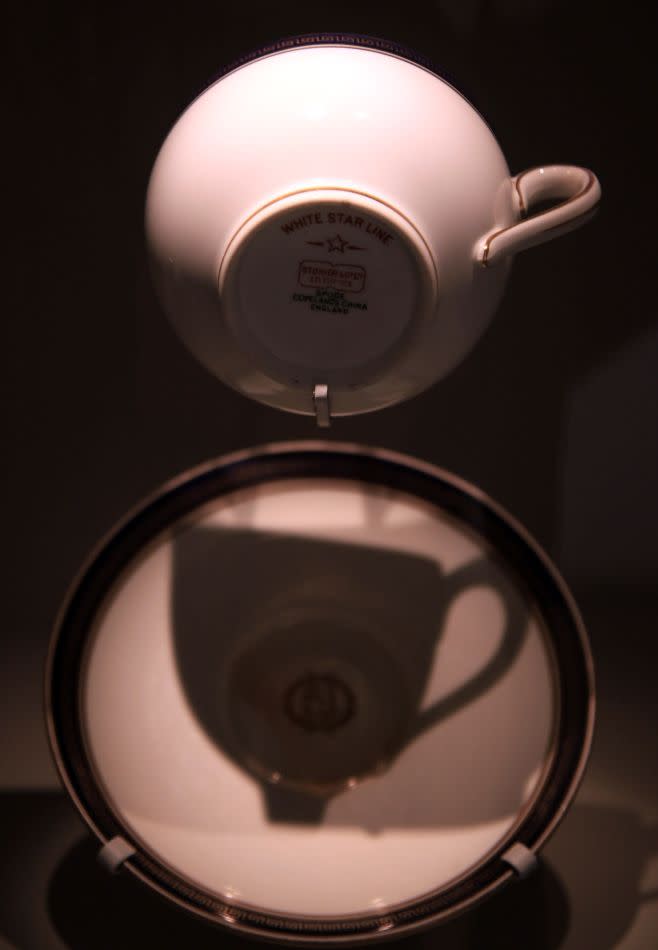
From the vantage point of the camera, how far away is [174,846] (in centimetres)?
67

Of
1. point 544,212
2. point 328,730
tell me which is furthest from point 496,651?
point 544,212

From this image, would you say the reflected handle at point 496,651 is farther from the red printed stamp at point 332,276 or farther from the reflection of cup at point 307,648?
the red printed stamp at point 332,276

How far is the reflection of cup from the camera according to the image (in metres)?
0.77

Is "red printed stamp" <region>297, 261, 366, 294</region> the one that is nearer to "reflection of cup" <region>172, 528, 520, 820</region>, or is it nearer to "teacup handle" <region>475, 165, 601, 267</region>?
"teacup handle" <region>475, 165, 601, 267</region>

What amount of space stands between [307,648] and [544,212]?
0.43 metres

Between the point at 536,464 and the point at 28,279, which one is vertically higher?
the point at 28,279

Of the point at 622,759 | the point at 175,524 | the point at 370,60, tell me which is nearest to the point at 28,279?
the point at 175,524

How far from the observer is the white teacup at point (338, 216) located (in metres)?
0.48

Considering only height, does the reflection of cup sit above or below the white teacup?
below

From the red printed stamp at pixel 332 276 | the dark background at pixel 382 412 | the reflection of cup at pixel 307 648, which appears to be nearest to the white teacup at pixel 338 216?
the red printed stamp at pixel 332 276

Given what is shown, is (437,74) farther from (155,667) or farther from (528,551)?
(155,667)

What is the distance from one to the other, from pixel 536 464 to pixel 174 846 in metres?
0.42

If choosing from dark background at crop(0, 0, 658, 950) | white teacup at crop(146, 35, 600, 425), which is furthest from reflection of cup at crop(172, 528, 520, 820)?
white teacup at crop(146, 35, 600, 425)

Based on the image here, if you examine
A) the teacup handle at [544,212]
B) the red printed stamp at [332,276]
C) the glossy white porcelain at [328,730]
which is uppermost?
the teacup handle at [544,212]
